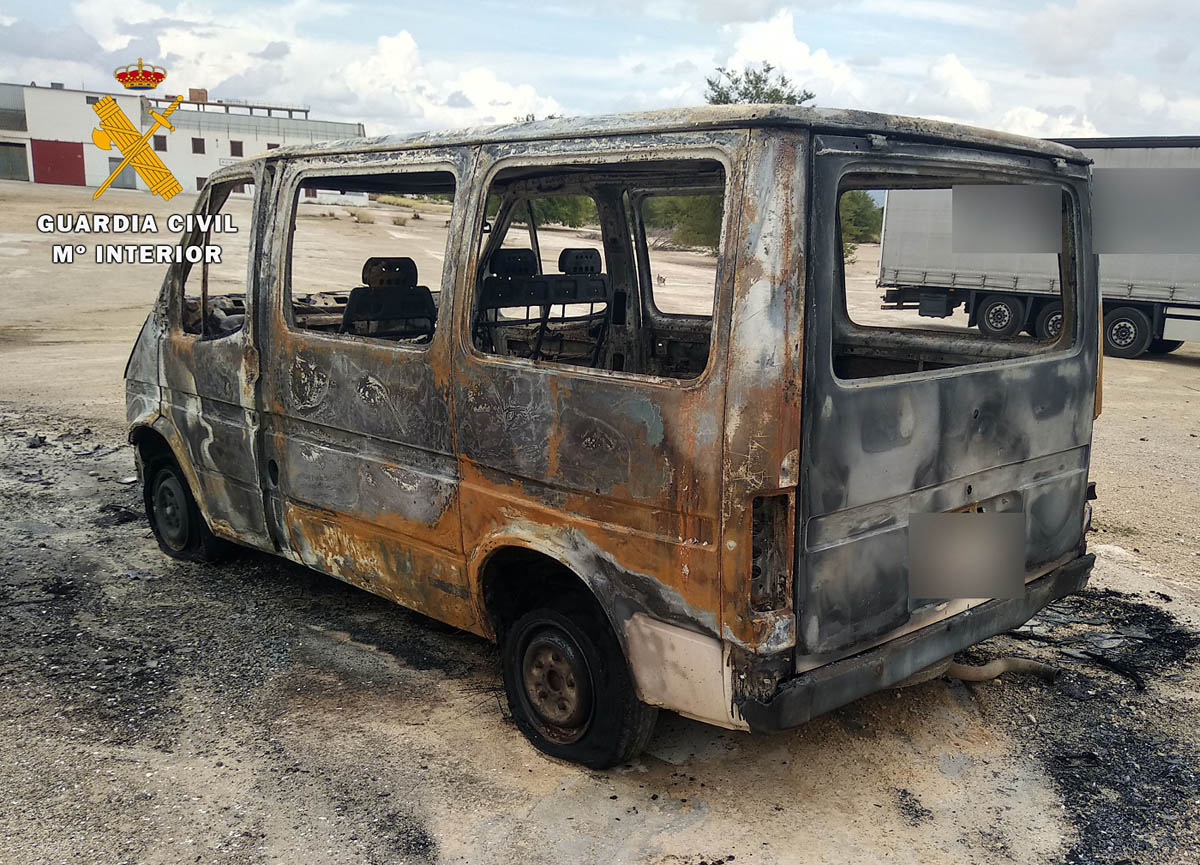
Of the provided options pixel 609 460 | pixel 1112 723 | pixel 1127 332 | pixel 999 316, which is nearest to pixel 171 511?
pixel 609 460

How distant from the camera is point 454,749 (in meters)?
3.55

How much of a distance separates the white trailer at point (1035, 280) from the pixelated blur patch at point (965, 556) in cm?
1106

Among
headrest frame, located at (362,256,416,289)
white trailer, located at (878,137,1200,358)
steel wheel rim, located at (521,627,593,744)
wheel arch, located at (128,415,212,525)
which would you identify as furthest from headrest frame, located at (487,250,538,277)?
white trailer, located at (878,137,1200,358)

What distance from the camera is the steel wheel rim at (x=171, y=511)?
5301 millimetres

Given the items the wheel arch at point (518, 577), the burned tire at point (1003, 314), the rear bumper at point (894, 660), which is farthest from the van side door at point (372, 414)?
the burned tire at point (1003, 314)

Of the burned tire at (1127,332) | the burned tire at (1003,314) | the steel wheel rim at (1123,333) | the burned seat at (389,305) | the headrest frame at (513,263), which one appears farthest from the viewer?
the burned tire at (1003,314)

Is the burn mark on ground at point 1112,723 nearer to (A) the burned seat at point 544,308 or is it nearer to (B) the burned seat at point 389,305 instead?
(A) the burned seat at point 544,308

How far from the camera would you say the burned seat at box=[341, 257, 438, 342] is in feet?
13.9

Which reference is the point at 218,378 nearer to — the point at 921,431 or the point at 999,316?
the point at 921,431

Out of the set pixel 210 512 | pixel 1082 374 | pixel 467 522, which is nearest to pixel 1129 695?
pixel 1082 374

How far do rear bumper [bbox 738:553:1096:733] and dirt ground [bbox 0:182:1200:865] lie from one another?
1.47 ft

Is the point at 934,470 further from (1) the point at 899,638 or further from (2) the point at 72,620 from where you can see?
(2) the point at 72,620

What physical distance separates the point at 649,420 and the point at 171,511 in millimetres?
3558

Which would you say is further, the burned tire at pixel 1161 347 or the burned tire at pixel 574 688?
the burned tire at pixel 1161 347
